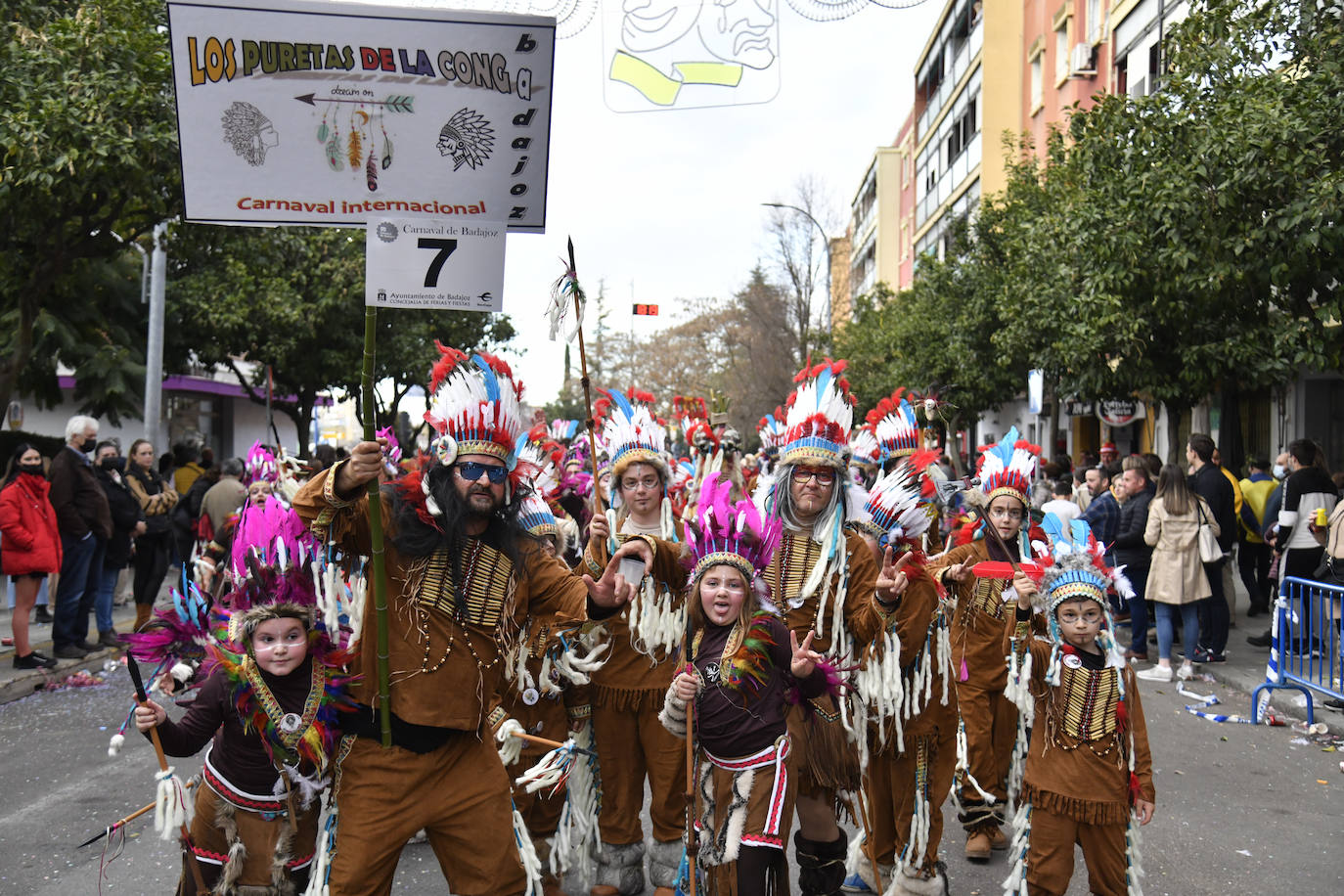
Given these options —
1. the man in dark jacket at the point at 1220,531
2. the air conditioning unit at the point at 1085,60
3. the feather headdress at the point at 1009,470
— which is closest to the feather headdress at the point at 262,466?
the feather headdress at the point at 1009,470

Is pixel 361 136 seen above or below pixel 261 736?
above

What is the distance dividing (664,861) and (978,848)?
1.58 meters

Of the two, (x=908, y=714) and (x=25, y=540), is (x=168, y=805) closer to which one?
(x=908, y=714)

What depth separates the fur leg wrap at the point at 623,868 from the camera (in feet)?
16.3

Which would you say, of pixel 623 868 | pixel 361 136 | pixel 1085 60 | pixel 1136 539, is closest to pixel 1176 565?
pixel 1136 539

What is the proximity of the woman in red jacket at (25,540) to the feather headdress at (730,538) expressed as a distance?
6.97m

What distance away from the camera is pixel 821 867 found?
179 inches

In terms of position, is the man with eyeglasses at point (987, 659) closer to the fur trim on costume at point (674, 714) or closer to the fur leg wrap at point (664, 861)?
the fur leg wrap at point (664, 861)

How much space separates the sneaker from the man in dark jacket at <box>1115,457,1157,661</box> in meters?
6.23

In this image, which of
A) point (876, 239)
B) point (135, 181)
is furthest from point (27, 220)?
point (876, 239)

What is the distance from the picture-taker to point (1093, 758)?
421cm

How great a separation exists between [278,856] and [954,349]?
69.8 ft

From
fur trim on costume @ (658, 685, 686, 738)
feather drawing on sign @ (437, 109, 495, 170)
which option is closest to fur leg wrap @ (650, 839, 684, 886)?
fur trim on costume @ (658, 685, 686, 738)

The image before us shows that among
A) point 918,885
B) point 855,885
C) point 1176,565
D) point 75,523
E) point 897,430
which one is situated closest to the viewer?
point 918,885
